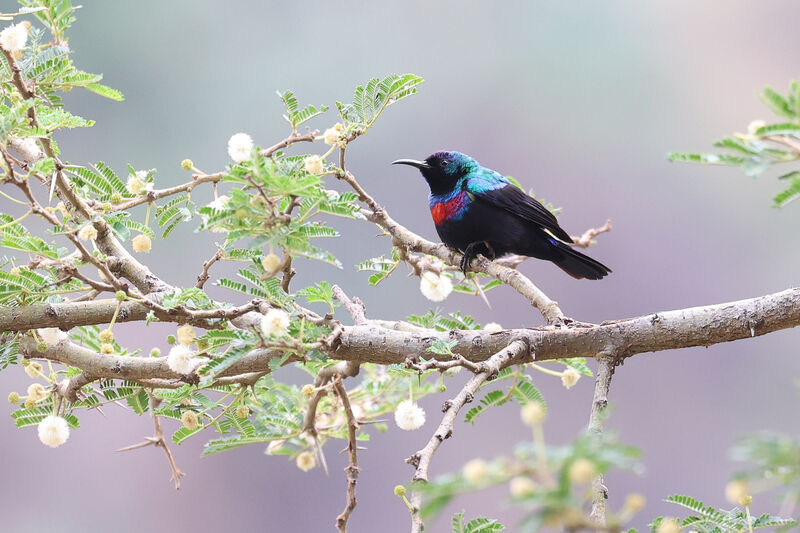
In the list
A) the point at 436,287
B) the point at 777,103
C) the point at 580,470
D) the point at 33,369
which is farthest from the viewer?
the point at 436,287

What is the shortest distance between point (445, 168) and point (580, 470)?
1.87m

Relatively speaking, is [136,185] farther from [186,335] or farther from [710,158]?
[710,158]

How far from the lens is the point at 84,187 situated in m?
1.47

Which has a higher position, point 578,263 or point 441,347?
point 578,263

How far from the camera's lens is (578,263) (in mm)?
2199

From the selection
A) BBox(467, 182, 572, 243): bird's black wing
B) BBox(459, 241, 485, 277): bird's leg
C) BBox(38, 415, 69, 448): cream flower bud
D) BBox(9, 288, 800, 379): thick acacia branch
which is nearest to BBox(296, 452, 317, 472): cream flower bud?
BBox(9, 288, 800, 379): thick acacia branch

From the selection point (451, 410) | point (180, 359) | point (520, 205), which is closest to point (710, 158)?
point (451, 410)

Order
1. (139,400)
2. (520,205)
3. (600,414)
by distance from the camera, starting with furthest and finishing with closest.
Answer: (520,205)
(139,400)
(600,414)

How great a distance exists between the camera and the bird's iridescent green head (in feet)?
7.73

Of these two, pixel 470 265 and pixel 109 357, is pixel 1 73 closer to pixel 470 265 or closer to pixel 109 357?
pixel 109 357

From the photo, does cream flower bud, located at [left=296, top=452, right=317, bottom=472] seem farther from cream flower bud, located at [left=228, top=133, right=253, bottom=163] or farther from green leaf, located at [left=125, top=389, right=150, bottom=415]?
cream flower bud, located at [left=228, top=133, right=253, bottom=163]

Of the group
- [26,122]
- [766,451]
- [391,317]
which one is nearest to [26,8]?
[26,122]

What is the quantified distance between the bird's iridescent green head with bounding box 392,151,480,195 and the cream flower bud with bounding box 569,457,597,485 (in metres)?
1.82

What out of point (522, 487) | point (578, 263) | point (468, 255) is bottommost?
point (522, 487)
